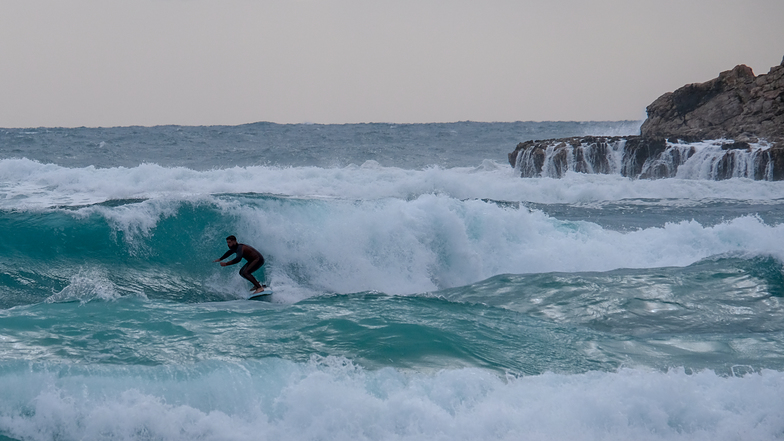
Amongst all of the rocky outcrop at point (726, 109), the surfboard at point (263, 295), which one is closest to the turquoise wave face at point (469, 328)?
the surfboard at point (263, 295)

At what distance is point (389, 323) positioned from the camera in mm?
6617

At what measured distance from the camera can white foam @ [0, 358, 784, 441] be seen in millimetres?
4293

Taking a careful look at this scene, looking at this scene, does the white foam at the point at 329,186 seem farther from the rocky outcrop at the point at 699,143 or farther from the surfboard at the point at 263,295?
the surfboard at the point at 263,295

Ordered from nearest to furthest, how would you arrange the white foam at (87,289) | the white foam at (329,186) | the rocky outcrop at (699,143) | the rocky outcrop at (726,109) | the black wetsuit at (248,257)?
the white foam at (87,289) < the black wetsuit at (248,257) < the white foam at (329,186) < the rocky outcrop at (699,143) < the rocky outcrop at (726,109)

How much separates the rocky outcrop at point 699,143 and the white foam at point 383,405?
18976mm

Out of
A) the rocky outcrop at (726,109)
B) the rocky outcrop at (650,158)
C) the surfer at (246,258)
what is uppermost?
the rocky outcrop at (726,109)

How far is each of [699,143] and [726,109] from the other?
397 centimetres

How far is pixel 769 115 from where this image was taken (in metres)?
23.9

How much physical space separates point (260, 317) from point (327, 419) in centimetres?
305

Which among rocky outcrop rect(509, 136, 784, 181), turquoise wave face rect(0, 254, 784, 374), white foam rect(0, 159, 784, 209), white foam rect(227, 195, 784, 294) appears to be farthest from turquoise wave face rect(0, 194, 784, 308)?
rocky outcrop rect(509, 136, 784, 181)

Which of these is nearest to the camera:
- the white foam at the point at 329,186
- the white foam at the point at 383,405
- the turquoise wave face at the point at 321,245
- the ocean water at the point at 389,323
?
the white foam at the point at 383,405

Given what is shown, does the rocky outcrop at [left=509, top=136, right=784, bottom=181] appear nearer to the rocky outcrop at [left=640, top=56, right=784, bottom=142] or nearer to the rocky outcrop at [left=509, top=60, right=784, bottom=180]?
the rocky outcrop at [left=509, top=60, right=784, bottom=180]

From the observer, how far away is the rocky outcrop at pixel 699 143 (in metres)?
21.5

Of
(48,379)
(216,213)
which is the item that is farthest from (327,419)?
(216,213)
